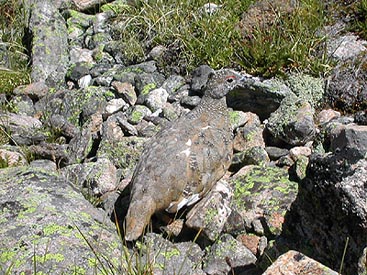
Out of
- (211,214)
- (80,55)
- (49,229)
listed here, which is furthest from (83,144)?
(49,229)

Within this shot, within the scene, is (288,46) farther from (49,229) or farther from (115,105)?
(49,229)

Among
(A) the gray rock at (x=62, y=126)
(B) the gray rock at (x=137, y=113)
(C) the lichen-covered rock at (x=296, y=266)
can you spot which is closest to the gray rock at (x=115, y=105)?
(B) the gray rock at (x=137, y=113)

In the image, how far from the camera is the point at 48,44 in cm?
1027

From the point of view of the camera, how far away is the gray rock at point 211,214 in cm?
620

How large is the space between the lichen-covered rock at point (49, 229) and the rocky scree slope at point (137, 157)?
1 cm

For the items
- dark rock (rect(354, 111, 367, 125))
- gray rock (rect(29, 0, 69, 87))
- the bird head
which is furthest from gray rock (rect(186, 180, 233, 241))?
gray rock (rect(29, 0, 69, 87))

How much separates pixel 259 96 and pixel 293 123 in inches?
32.7

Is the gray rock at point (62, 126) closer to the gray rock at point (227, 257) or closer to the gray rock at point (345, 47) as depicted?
the gray rock at point (227, 257)

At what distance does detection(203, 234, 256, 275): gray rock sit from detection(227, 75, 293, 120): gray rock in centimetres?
255

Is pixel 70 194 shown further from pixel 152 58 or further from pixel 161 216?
pixel 152 58

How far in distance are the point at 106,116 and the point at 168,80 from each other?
1.01 metres

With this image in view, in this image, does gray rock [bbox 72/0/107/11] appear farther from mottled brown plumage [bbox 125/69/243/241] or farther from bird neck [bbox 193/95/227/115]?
mottled brown plumage [bbox 125/69/243/241]

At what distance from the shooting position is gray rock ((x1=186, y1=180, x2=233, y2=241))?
6199mm

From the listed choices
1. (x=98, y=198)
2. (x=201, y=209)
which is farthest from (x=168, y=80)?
(x=201, y=209)
